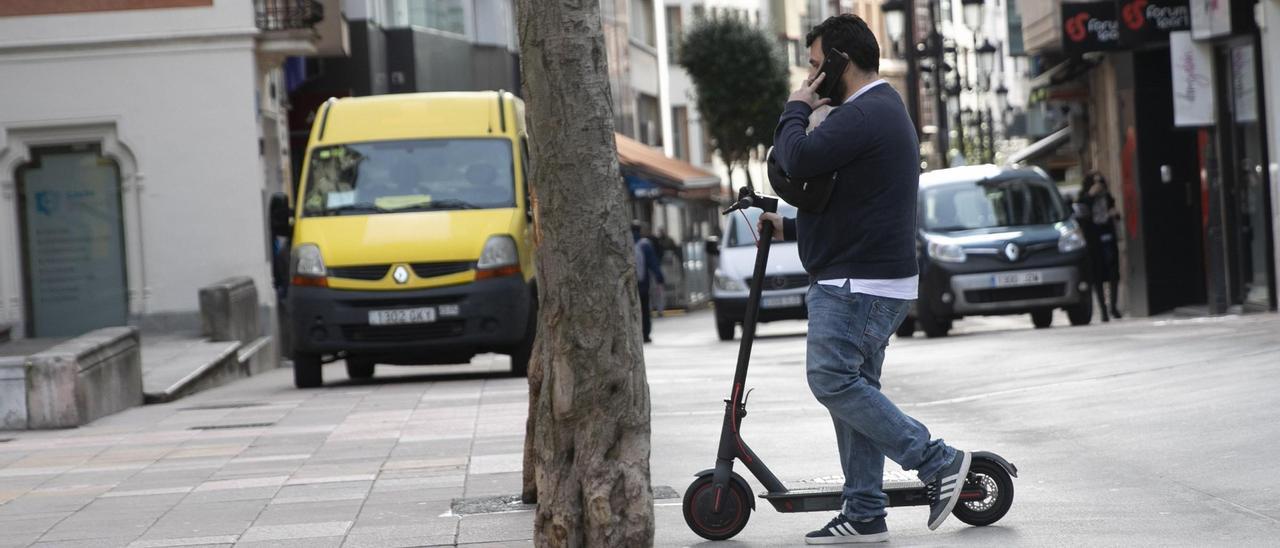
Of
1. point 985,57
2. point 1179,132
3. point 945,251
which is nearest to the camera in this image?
point 945,251

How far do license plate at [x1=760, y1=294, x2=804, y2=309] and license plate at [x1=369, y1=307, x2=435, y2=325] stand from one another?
844 centimetres

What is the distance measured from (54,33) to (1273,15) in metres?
15.0

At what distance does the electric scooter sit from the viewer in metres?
7.14

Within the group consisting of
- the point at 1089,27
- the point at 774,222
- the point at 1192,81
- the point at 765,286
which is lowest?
the point at 765,286

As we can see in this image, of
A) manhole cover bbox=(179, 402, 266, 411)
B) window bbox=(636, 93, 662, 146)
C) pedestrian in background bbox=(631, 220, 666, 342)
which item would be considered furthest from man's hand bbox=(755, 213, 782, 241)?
window bbox=(636, 93, 662, 146)

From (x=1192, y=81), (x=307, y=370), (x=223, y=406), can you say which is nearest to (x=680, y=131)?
(x=1192, y=81)

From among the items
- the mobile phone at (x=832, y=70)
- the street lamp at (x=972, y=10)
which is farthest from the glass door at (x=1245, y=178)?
the mobile phone at (x=832, y=70)

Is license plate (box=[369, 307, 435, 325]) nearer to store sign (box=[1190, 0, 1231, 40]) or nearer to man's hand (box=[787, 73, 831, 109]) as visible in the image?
store sign (box=[1190, 0, 1231, 40])

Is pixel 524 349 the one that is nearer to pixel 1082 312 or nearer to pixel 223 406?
pixel 223 406

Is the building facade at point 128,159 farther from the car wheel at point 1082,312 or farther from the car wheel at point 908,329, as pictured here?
the car wheel at point 1082,312

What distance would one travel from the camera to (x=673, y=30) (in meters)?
78.3

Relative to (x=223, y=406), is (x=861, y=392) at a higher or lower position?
higher

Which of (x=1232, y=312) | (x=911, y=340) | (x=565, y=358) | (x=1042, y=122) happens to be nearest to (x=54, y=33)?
(x=911, y=340)

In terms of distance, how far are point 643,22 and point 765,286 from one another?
44235 millimetres
